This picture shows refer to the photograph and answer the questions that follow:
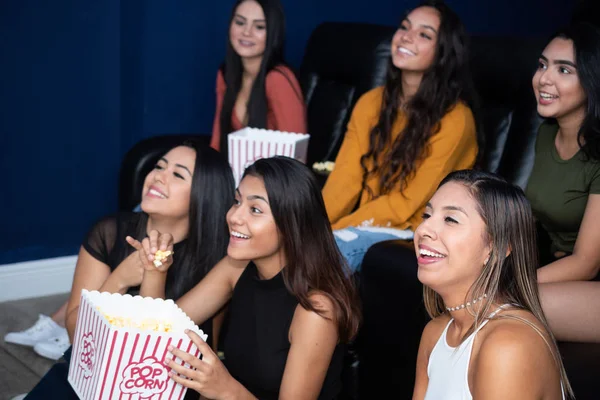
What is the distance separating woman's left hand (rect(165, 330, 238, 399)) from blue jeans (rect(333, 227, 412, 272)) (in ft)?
2.75

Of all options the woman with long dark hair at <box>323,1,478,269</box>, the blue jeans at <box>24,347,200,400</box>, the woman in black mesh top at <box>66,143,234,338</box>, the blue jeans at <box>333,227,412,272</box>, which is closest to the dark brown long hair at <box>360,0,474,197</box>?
the woman with long dark hair at <box>323,1,478,269</box>

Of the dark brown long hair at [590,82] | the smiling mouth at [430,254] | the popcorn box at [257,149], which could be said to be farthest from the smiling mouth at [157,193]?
the dark brown long hair at [590,82]

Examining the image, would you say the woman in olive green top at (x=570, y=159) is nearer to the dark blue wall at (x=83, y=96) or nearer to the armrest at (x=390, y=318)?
the armrest at (x=390, y=318)

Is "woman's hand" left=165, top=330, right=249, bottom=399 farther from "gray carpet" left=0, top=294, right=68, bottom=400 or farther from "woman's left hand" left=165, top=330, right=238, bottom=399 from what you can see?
"gray carpet" left=0, top=294, right=68, bottom=400

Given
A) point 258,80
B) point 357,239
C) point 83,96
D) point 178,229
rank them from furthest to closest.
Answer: point 83,96
point 258,80
point 357,239
point 178,229

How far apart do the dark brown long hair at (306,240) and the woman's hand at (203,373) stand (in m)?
0.28

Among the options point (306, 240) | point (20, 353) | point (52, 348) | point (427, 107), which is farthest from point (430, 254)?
point (20, 353)

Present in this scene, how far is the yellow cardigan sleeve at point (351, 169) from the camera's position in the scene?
10.3 ft

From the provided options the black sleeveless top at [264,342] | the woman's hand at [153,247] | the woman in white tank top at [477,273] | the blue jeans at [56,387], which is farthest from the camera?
the woman's hand at [153,247]

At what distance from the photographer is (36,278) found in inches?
146

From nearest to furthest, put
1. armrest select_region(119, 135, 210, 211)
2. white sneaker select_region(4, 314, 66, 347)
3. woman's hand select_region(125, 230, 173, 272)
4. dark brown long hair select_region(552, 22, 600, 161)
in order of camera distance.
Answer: woman's hand select_region(125, 230, 173, 272)
dark brown long hair select_region(552, 22, 600, 161)
white sneaker select_region(4, 314, 66, 347)
armrest select_region(119, 135, 210, 211)

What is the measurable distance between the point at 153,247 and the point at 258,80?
1.46 meters

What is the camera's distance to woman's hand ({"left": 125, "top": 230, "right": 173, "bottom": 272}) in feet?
7.38

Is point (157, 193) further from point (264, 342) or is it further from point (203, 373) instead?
point (203, 373)
